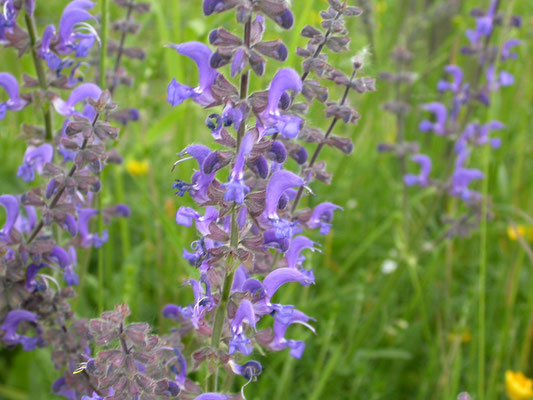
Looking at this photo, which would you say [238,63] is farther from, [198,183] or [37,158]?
[37,158]

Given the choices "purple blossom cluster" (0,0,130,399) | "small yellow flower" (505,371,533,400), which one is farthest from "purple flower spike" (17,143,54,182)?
"small yellow flower" (505,371,533,400)

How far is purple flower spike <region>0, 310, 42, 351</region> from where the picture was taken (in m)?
1.56

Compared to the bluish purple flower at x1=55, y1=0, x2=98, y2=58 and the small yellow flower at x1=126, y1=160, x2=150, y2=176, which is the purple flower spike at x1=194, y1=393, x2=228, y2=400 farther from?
the small yellow flower at x1=126, y1=160, x2=150, y2=176

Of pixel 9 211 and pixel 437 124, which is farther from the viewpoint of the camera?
pixel 437 124

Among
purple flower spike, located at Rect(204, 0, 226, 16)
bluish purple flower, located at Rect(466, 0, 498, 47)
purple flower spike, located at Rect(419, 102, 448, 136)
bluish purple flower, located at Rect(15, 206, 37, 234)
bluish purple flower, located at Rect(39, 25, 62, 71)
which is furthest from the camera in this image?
purple flower spike, located at Rect(419, 102, 448, 136)

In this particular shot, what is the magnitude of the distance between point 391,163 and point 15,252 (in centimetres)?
307

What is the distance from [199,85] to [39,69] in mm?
698

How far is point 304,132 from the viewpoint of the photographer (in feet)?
5.07

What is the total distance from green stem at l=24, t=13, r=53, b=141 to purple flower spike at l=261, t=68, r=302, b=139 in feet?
2.64

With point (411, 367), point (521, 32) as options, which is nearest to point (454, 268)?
A: point (411, 367)

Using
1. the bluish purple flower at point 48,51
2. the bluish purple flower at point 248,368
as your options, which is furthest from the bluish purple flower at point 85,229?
the bluish purple flower at point 248,368

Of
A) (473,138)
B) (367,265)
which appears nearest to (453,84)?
(473,138)

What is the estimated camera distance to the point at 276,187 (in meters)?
1.21

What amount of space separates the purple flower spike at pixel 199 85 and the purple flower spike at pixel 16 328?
0.76 metres
